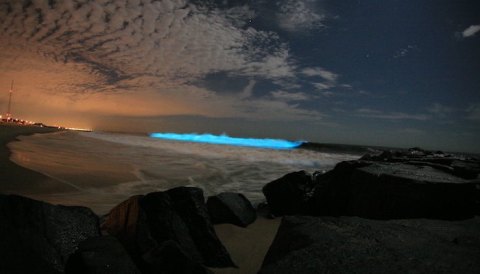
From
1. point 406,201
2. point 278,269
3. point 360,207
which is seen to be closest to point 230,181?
point 360,207

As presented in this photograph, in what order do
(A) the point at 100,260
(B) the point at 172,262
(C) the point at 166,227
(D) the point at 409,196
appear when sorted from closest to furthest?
(A) the point at 100,260, (B) the point at 172,262, (C) the point at 166,227, (D) the point at 409,196

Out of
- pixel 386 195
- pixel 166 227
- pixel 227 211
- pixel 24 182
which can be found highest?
pixel 386 195

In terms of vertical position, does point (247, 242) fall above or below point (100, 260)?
below

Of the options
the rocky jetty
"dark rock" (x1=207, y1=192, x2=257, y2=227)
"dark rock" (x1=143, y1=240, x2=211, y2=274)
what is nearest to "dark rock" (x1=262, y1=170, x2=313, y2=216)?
the rocky jetty

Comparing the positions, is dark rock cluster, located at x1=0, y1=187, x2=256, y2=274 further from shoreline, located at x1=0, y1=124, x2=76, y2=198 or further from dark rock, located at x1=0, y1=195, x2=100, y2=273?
shoreline, located at x1=0, y1=124, x2=76, y2=198

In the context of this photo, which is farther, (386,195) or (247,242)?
(247,242)

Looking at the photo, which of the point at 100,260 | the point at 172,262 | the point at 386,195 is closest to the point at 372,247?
the point at 172,262

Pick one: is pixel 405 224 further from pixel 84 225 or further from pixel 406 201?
pixel 84 225

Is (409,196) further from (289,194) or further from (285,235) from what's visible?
(289,194)
